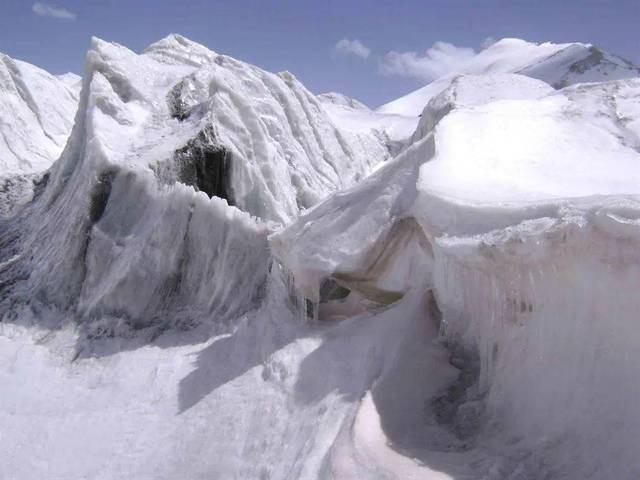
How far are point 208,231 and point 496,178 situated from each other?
301 centimetres

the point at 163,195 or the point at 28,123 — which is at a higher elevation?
the point at 28,123

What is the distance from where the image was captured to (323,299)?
5395 mm

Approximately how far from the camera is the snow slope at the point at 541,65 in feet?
73.9

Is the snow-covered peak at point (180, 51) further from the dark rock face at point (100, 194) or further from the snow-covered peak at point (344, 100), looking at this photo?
the snow-covered peak at point (344, 100)

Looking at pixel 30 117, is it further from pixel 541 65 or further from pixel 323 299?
pixel 541 65

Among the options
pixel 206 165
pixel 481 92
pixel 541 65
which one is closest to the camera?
pixel 206 165

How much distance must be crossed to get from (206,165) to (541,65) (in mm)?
22178

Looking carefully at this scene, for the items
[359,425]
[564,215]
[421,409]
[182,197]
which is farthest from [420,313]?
[182,197]

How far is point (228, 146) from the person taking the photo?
727 centimetres

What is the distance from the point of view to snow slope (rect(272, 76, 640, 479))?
9.15 feet

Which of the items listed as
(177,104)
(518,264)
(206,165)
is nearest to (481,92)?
(206,165)

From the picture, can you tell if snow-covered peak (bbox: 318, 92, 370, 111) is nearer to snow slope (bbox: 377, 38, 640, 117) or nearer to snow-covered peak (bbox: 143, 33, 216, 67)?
snow slope (bbox: 377, 38, 640, 117)

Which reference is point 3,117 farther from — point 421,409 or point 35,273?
point 421,409

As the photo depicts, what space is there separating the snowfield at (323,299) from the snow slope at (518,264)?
0.01 meters
